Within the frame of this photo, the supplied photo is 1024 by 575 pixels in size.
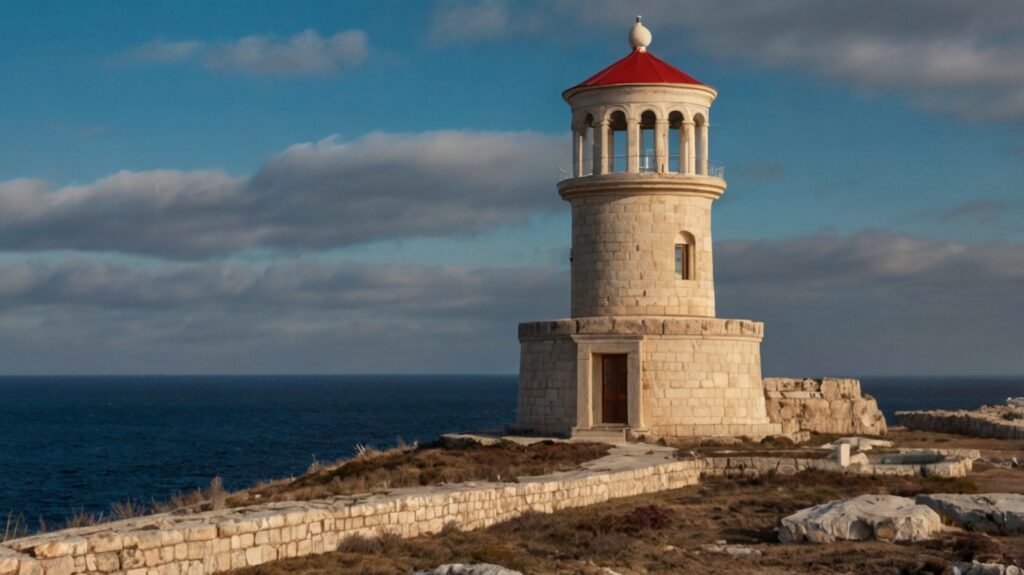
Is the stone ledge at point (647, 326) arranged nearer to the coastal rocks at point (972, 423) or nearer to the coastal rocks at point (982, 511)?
the coastal rocks at point (972, 423)

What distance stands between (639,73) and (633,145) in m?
1.71

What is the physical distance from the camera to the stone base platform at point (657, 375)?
2597 centimetres

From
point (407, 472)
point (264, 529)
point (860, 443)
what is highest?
point (860, 443)

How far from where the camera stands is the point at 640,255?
88.9 ft

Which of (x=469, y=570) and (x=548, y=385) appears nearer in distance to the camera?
(x=469, y=570)

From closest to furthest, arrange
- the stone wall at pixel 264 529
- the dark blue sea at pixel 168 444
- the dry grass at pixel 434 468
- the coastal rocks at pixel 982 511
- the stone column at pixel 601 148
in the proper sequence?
the stone wall at pixel 264 529 → the coastal rocks at pixel 982 511 → the dry grass at pixel 434 468 → the stone column at pixel 601 148 → the dark blue sea at pixel 168 444

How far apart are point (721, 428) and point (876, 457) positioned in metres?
3.66

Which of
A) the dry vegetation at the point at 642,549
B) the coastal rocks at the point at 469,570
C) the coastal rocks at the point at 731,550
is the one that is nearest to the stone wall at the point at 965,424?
the dry vegetation at the point at 642,549

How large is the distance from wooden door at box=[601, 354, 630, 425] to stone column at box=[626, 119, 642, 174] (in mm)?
4273

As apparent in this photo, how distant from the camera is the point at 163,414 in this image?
91750 millimetres

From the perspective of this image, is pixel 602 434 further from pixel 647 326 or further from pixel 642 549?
pixel 642 549

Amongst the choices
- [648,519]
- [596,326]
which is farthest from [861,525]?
[596,326]

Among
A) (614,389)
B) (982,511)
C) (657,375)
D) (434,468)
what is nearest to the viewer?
(982,511)

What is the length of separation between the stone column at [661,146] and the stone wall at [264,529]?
35.9 feet
